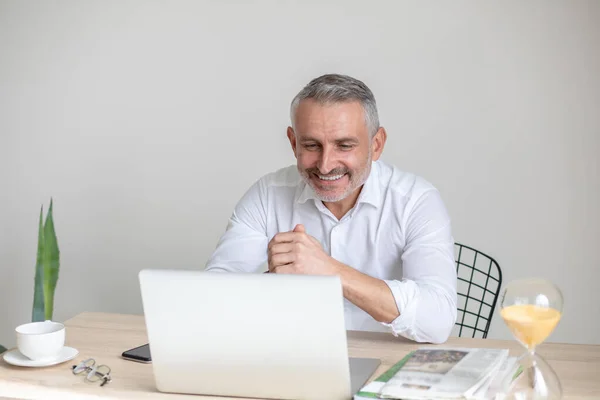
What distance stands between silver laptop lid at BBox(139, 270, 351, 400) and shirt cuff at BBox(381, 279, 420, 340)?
0.50 metres

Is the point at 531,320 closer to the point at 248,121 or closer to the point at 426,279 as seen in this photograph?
the point at 426,279

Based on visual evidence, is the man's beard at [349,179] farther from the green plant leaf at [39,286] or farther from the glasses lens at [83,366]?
the green plant leaf at [39,286]

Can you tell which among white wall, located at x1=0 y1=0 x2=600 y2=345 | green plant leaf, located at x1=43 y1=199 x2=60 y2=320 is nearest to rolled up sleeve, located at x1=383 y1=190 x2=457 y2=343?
A: white wall, located at x1=0 y1=0 x2=600 y2=345

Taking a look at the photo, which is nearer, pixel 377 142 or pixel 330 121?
pixel 330 121

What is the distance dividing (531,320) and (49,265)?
2.11 metres

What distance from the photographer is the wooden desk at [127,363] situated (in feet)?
4.66

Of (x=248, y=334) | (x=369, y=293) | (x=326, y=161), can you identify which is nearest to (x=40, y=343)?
(x=248, y=334)

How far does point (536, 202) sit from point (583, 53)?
58cm

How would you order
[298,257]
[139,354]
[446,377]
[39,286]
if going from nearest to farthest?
1. [446,377]
2. [139,354]
3. [298,257]
4. [39,286]

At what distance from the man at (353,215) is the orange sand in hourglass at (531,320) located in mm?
583

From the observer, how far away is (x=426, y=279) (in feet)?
6.39

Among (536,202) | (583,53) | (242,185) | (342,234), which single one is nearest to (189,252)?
(242,185)

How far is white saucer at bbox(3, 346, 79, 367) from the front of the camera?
5.10 feet

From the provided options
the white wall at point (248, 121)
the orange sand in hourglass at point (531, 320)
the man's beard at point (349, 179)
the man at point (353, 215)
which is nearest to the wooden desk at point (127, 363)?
the man at point (353, 215)
